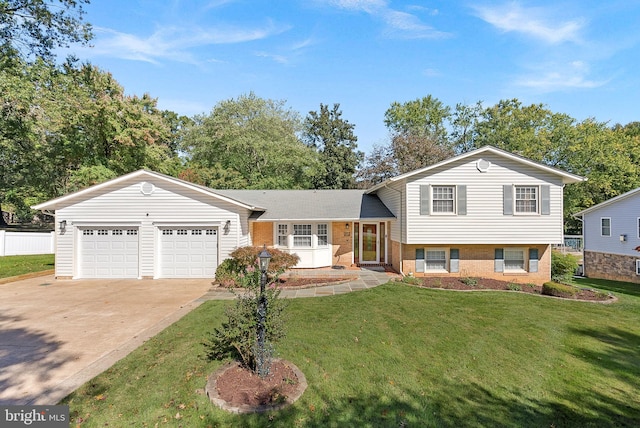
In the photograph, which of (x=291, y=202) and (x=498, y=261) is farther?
(x=291, y=202)

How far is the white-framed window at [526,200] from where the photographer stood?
40.4 feet

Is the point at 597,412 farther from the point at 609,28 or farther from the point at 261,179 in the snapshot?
the point at 261,179

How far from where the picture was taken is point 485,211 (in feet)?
40.3

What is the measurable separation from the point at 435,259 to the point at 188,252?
10.8m

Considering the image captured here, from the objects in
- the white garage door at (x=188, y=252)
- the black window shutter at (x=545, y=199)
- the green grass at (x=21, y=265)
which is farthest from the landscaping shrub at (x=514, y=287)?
the green grass at (x=21, y=265)

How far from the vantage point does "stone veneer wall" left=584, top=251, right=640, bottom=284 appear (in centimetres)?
1794

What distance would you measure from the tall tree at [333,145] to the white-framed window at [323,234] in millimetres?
17640

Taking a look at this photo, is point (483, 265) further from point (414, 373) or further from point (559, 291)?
point (414, 373)

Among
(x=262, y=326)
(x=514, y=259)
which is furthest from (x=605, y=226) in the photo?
(x=262, y=326)

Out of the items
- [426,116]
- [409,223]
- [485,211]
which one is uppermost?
[426,116]

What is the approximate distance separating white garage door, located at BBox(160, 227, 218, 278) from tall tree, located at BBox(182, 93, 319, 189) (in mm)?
14170

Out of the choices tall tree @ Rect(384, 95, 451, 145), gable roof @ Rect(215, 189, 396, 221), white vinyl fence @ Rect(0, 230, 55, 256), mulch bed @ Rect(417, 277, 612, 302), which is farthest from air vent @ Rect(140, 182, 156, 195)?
tall tree @ Rect(384, 95, 451, 145)

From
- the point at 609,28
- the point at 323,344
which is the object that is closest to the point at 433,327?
the point at 323,344

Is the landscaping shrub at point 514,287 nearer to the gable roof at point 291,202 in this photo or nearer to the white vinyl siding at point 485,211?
the white vinyl siding at point 485,211
